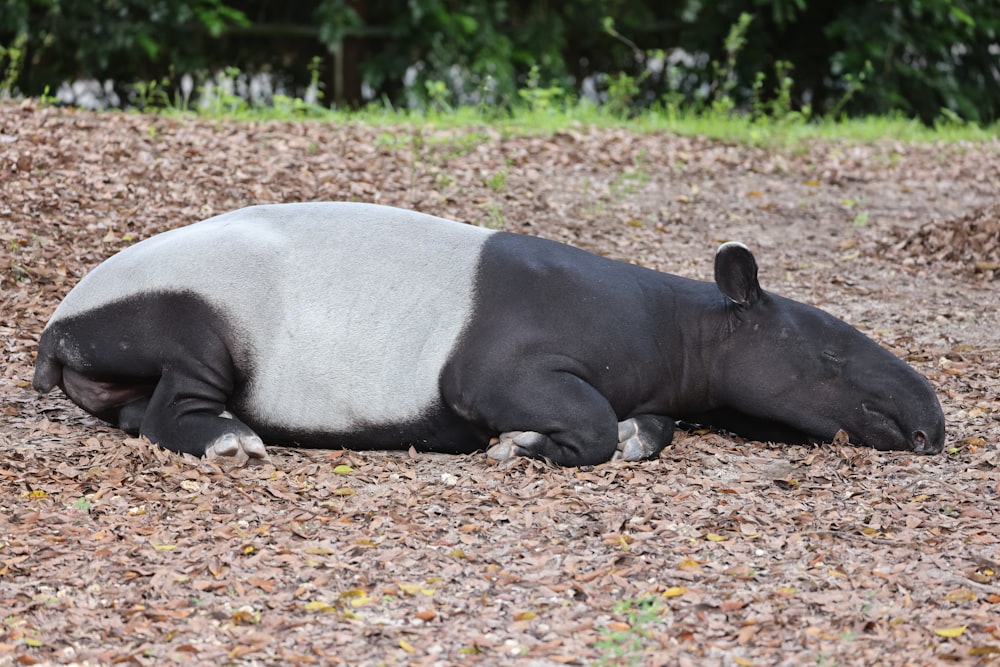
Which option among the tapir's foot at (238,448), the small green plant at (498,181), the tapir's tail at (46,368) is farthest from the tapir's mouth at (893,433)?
the small green plant at (498,181)

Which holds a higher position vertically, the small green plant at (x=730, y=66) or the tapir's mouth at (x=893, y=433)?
the small green plant at (x=730, y=66)

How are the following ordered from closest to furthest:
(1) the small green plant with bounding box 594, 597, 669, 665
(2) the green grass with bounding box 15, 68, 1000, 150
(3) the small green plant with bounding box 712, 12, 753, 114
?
(1) the small green plant with bounding box 594, 597, 669, 665 → (2) the green grass with bounding box 15, 68, 1000, 150 → (3) the small green plant with bounding box 712, 12, 753, 114

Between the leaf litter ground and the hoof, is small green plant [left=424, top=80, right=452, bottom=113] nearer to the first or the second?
the leaf litter ground

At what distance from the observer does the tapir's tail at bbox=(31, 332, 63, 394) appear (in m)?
5.24

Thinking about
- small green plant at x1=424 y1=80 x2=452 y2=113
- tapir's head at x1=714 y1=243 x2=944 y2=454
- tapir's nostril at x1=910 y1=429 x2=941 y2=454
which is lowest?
tapir's nostril at x1=910 y1=429 x2=941 y2=454

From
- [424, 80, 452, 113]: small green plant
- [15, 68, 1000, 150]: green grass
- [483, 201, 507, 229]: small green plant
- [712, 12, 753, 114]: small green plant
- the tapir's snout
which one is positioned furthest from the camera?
[424, 80, 452, 113]: small green plant

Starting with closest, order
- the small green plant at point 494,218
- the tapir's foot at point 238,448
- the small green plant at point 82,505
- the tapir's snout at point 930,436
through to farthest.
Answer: the small green plant at point 82,505
the tapir's foot at point 238,448
the tapir's snout at point 930,436
the small green plant at point 494,218

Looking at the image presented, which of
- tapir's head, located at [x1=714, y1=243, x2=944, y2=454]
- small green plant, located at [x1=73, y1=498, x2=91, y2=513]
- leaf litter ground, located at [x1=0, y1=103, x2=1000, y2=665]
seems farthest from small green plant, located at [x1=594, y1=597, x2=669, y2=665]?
small green plant, located at [x1=73, y1=498, x2=91, y2=513]

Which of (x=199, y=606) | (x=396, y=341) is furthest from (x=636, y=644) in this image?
(x=396, y=341)

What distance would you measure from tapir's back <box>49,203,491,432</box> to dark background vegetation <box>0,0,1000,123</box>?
22.5 ft

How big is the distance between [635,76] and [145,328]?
37.0 feet

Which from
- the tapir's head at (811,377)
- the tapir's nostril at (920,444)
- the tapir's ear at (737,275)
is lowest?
the tapir's nostril at (920,444)

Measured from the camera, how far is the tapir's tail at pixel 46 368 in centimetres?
524

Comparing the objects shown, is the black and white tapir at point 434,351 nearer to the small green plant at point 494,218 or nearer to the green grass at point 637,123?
the small green plant at point 494,218
